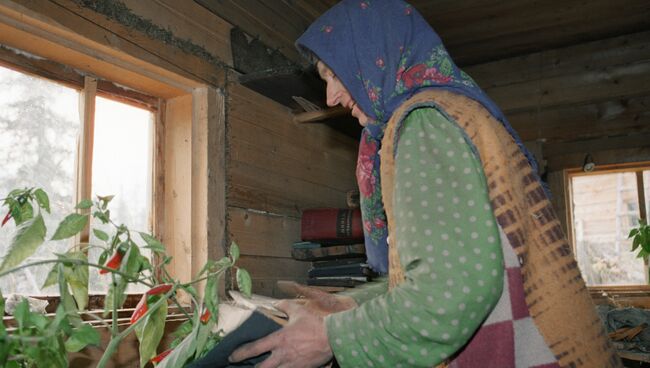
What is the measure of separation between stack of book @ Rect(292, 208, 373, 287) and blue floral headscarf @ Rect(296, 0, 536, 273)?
0.91 meters

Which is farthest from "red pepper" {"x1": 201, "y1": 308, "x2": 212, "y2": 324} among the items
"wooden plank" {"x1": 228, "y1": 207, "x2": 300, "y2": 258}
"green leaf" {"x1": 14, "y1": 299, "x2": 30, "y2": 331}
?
"wooden plank" {"x1": 228, "y1": 207, "x2": 300, "y2": 258}

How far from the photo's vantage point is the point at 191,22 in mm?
1936

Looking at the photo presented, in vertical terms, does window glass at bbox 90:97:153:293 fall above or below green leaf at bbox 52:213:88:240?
above

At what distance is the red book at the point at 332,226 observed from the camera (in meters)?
2.24

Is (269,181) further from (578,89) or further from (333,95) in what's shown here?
(578,89)

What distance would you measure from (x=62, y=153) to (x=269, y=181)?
803 millimetres

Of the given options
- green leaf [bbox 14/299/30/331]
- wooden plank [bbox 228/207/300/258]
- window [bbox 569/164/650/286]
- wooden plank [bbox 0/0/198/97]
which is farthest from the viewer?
window [bbox 569/164/650/286]

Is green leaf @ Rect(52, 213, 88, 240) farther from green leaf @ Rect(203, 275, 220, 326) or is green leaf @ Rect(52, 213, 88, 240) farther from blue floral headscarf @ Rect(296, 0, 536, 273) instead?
blue floral headscarf @ Rect(296, 0, 536, 273)

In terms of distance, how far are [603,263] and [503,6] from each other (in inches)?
81.5

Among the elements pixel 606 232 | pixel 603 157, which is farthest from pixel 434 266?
pixel 606 232

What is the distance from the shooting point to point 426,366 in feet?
2.81

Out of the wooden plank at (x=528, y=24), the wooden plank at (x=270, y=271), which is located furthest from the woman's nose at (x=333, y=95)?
the wooden plank at (x=528, y=24)

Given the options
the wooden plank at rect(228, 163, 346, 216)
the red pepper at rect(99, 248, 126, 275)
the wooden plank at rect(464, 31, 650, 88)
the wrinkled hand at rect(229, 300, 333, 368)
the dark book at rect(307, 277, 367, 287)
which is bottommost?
the wrinkled hand at rect(229, 300, 333, 368)

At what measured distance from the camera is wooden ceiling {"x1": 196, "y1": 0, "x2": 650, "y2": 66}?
2.48m
